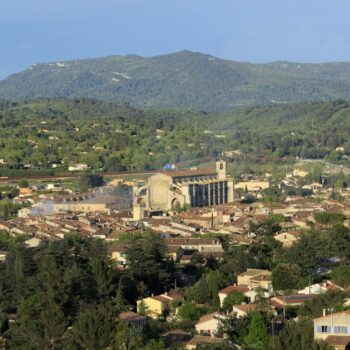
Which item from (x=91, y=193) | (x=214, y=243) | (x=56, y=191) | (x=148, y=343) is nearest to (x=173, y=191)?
(x=91, y=193)

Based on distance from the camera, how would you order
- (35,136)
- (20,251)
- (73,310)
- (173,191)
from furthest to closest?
(35,136), (173,191), (20,251), (73,310)

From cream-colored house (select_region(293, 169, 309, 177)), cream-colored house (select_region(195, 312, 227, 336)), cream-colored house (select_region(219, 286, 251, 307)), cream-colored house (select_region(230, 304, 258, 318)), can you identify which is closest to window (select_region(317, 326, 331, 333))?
cream-colored house (select_region(195, 312, 227, 336))

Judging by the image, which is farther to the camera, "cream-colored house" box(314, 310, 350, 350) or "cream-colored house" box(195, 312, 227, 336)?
"cream-colored house" box(195, 312, 227, 336)

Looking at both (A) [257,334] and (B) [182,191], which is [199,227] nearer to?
(B) [182,191]

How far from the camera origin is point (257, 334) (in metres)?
23.0

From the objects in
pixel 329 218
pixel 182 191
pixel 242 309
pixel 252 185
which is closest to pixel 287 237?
pixel 329 218

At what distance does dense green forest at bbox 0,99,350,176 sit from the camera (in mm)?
81625

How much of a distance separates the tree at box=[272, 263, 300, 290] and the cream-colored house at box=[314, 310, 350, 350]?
5.94 meters

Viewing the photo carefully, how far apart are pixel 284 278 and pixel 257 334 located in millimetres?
6257

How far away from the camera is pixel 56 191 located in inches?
2518

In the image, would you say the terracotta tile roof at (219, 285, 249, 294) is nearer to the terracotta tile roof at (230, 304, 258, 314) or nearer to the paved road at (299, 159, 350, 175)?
the terracotta tile roof at (230, 304, 258, 314)

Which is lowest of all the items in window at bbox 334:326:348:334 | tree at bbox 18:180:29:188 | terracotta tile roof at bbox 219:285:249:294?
tree at bbox 18:180:29:188

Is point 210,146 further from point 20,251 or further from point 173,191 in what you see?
point 20,251

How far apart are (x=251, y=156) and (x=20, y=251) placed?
57.0 meters
